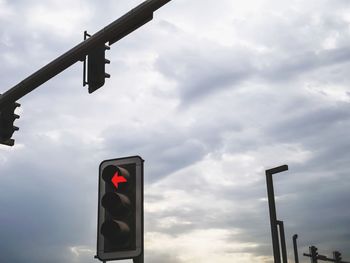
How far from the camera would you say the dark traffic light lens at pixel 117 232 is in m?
4.42

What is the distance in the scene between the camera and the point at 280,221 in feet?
38.5

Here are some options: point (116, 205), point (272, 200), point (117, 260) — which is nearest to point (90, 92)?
point (116, 205)

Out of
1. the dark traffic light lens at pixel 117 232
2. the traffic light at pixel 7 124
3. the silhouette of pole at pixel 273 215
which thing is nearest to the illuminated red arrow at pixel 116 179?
the dark traffic light lens at pixel 117 232

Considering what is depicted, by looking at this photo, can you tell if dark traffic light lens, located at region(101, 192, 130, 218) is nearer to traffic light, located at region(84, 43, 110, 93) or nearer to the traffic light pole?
traffic light, located at region(84, 43, 110, 93)

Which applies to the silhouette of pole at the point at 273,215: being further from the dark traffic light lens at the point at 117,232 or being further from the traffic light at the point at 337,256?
the traffic light at the point at 337,256

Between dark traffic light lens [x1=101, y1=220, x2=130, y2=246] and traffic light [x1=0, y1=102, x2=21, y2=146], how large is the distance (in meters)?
3.51

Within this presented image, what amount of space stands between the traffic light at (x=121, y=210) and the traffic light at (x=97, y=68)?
1.71 meters

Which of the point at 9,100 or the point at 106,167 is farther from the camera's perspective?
the point at 9,100

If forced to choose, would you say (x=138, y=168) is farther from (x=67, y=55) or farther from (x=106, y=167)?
(x=67, y=55)

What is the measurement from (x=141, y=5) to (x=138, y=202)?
8.53 feet

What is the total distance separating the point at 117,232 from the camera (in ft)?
14.5

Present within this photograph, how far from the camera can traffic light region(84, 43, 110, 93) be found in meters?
6.10

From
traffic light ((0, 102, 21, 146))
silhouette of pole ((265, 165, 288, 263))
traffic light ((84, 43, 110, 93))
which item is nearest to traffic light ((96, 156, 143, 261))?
traffic light ((84, 43, 110, 93))

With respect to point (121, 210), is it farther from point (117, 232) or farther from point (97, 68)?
point (97, 68)
